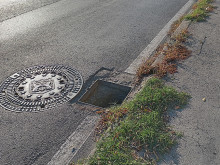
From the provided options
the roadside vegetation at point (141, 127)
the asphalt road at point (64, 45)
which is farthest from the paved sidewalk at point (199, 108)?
the asphalt road at point (64, 45)

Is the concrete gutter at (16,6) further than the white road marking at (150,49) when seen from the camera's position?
Yes

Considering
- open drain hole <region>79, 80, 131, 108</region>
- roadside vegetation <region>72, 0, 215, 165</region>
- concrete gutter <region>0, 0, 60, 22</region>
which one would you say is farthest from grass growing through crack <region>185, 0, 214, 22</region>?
concrete gutter <region>0, 0, 60, 22</region>

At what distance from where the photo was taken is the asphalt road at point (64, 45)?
10.4 feet

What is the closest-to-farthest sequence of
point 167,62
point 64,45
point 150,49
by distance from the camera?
point 167,62, point 150,49, point 64,45

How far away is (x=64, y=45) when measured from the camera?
5625 mm

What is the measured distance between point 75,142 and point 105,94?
1.18m

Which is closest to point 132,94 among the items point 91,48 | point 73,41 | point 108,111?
point 108,111

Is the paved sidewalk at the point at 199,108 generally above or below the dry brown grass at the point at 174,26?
above

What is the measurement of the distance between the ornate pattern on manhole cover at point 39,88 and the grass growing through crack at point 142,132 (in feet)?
3.12

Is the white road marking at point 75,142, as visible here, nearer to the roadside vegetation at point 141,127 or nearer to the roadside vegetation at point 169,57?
the roadside vegetation at point 141,127

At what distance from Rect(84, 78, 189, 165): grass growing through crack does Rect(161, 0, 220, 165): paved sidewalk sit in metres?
A: 0.14

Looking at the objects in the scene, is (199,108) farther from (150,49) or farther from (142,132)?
(150,49)

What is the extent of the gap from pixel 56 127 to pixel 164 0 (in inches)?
301

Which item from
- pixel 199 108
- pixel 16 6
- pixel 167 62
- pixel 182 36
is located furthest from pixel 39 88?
pixel 16 6
